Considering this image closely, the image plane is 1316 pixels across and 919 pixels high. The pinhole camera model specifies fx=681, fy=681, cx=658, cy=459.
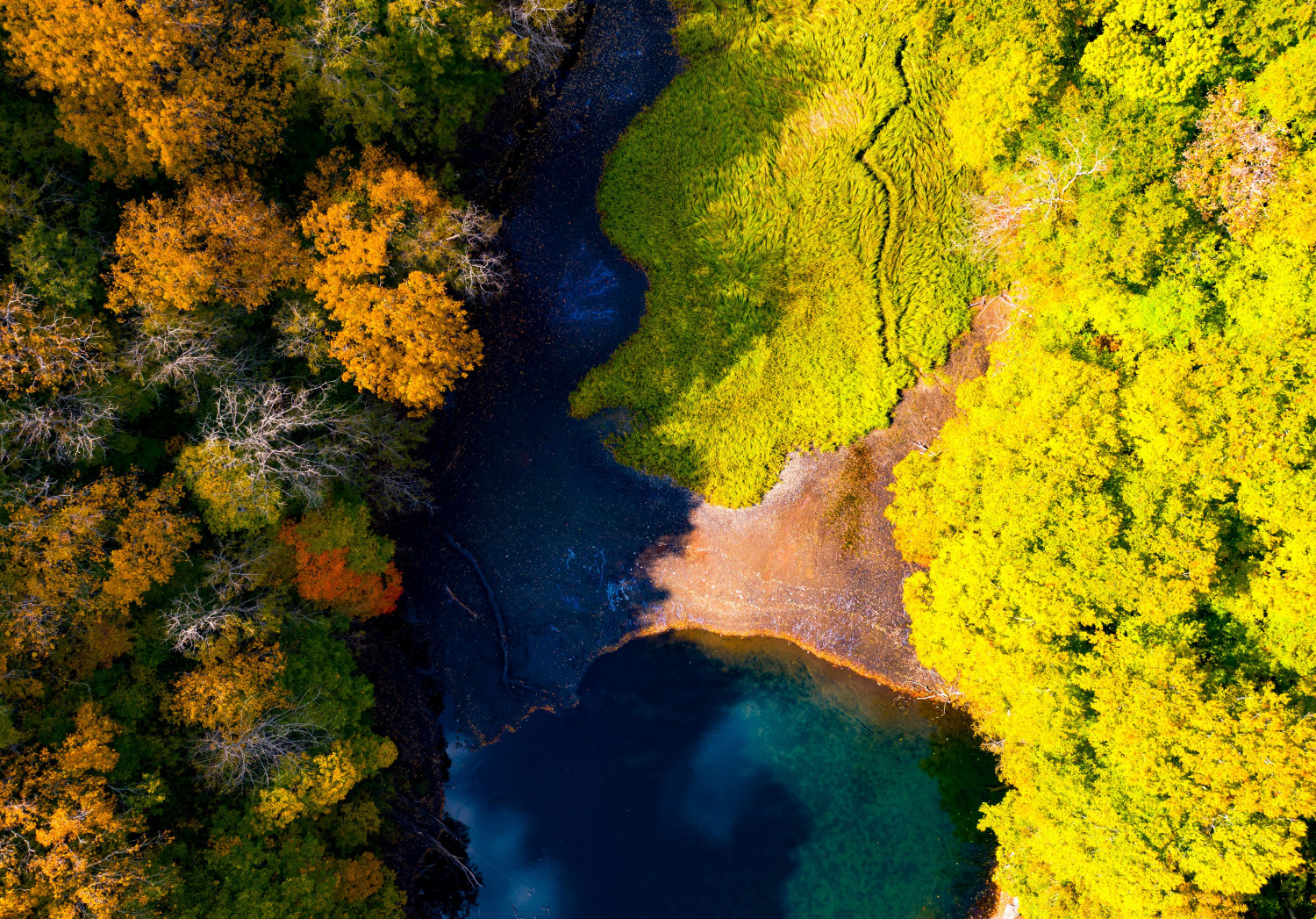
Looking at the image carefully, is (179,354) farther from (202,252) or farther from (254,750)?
(254,750)

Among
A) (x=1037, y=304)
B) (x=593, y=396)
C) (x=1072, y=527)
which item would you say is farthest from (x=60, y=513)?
(x=1037, y=304)

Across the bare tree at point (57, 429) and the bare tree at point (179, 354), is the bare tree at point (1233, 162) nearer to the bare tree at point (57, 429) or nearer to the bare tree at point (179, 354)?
the bare tree at point (179, 354)

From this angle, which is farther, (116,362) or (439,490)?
(439,490)

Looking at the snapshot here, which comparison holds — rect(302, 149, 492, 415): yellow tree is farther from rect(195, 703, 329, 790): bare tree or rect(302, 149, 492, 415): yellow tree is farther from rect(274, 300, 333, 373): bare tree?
rect(195, 703, 329, 790): bare tree

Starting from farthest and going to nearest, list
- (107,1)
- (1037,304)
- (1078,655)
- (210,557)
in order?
(1037,304) → (210,557) → (1078,655) → (107,1)

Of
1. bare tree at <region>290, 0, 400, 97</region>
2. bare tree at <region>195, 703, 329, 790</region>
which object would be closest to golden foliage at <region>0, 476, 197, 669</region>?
bare tree at <region>195, 703, 329, 790</region>

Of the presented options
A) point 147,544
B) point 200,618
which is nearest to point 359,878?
point 200,618

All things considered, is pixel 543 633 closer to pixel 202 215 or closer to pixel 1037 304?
pixel 202 215
